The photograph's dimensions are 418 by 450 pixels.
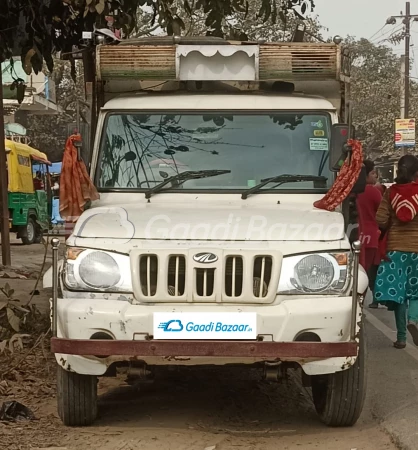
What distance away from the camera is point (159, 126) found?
21.0 feet

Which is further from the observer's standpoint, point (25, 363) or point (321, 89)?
point (25, 363)

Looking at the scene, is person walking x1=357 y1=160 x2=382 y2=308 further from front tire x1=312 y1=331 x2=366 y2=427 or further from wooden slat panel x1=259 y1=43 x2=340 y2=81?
front tire x1=312 y1=331 x2=366 y2=427

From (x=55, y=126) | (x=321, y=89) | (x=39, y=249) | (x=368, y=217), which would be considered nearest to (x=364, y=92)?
A: (x=55, y=126)

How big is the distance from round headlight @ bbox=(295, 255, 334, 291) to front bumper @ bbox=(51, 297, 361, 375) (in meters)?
0.09

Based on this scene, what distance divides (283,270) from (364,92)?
4934 centimetres

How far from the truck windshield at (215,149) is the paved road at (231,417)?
4.87ft

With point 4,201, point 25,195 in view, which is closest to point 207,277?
point 4,201

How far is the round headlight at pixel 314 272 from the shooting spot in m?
5.02

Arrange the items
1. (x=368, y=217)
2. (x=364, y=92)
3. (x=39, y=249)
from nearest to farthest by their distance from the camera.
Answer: (x=368, y=217)
(x=39, y=249)
(x=364, y=92)

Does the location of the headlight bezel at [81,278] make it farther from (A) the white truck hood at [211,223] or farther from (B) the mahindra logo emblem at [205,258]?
(B) the mahindra logo emblem at [205,258]

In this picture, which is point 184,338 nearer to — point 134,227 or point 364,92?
point 134,227

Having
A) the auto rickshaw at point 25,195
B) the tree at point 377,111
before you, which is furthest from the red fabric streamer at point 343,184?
the tree at point 377,111

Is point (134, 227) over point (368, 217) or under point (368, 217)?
over

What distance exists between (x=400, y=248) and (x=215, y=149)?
2734 mm
